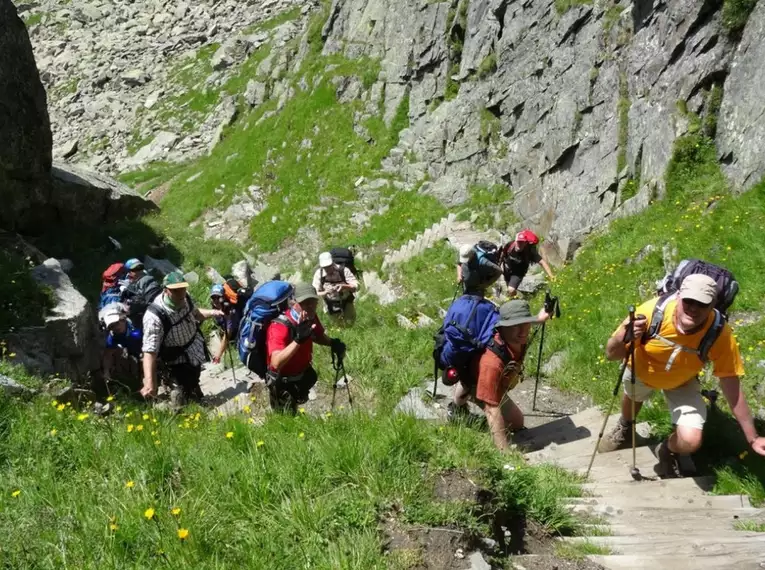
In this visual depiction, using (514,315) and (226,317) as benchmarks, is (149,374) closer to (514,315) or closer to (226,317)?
(226,317)

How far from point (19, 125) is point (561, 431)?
45.1 feet

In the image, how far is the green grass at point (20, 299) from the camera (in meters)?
8.32

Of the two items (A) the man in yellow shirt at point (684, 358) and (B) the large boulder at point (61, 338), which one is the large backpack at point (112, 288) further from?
(A) the man in yellow shirt at point (684, 358)

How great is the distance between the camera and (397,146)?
24703 millimetres

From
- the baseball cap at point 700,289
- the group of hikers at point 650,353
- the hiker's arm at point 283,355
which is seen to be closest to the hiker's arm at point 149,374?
the hiker's arm at point 283,355

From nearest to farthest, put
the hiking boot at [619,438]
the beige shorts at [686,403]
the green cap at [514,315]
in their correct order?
the beige shorts at [686,403], the green cap at [514,315], the hiking boot at [619,438]

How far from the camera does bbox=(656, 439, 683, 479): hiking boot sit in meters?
5.89

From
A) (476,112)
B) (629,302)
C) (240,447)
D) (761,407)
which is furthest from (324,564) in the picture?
(476,112)

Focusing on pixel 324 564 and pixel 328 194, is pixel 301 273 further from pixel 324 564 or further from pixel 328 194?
pixel 324 564

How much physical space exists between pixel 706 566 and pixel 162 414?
5173 millimetres

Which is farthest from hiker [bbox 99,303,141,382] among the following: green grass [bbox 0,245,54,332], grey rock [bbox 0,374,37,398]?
grey rock [bbox 0,374,37,398]

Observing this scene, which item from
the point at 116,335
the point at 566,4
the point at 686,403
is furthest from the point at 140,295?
the point at 566,4

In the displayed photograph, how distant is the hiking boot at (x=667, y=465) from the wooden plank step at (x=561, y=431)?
4.43 feet

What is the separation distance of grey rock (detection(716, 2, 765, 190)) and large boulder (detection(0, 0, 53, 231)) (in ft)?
50.8
